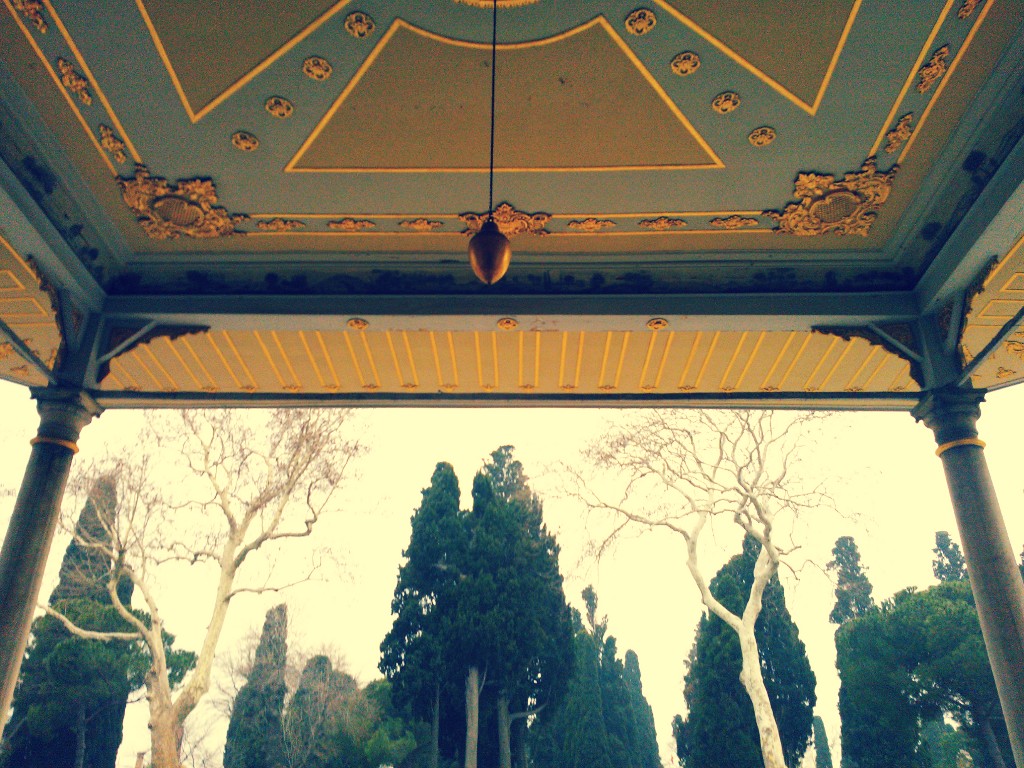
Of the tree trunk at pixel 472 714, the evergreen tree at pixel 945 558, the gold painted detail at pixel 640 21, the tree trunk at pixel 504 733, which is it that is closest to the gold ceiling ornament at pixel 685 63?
the gold painted detail at pixel 640 21

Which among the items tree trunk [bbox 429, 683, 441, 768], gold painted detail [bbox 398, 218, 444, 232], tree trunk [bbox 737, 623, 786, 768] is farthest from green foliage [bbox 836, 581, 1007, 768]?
gold painted detail [bbox 398, 218, 444, 232]

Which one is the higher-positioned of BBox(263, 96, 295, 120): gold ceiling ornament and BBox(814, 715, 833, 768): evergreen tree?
BBox(263, 96, 295, 120): gold ceiling ornament

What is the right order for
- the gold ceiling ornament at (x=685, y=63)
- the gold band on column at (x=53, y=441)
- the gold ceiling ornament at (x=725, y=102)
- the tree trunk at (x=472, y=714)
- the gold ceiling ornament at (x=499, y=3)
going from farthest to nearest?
the tree trunk at (x=472, y=714) → the gold band on column at (x=53, y=441) → the gold ceiling ornament at (x=725, y=102) → the gold ceiling ornament at (x=685, y=63) → the gold ceiling ornament at (x=499, y=3)

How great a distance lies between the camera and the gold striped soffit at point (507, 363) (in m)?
5.56

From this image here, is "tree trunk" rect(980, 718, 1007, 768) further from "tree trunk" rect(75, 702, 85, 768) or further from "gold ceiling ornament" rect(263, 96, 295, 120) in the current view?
"tree trunk" rect(75, 702, 85, 768)

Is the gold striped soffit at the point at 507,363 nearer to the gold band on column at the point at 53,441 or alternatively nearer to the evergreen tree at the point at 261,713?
the gold band on column at the point at 53,441

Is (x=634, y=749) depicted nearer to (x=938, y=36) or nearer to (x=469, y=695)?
(x=469, y=695)

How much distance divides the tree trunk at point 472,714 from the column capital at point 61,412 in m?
16.3

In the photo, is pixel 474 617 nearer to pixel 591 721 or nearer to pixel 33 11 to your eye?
pixel 591 721

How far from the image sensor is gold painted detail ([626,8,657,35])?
3.77 meters

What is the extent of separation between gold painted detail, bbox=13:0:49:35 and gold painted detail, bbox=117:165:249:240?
101 cm

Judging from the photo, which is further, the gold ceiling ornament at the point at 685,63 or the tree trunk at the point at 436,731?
the tree trunk at the point at 436,731

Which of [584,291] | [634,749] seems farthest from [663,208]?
[634,749]

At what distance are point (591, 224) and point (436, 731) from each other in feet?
59.6
